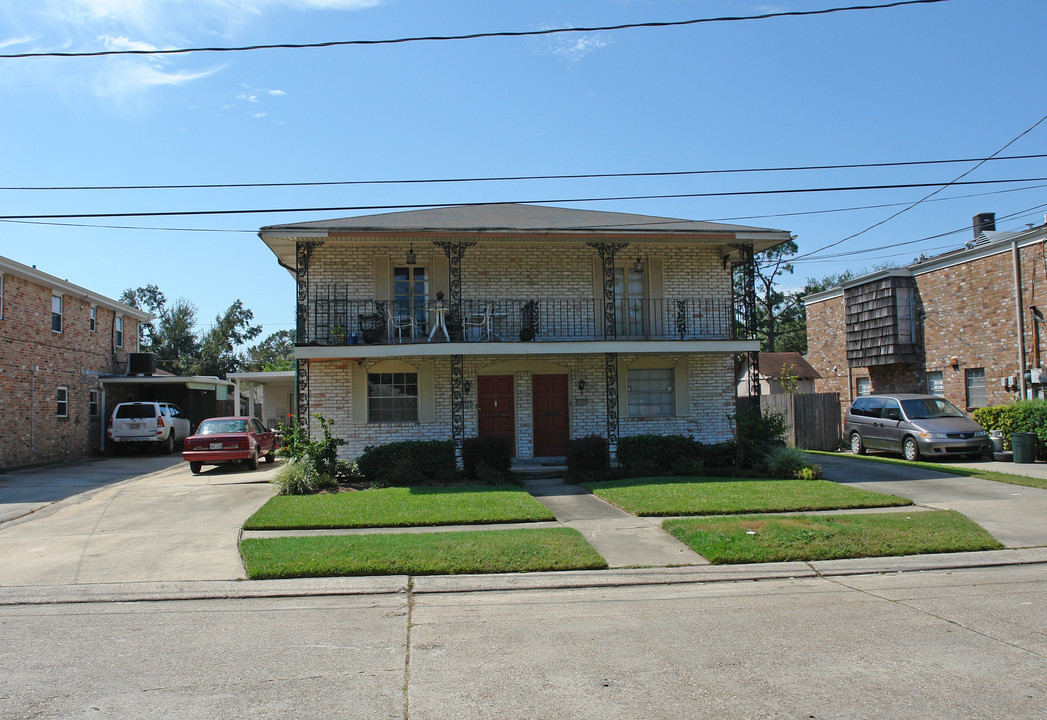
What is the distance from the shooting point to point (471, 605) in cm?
685

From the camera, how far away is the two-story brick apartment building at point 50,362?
21172 mm

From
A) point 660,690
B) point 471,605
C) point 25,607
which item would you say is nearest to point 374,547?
point 471,605

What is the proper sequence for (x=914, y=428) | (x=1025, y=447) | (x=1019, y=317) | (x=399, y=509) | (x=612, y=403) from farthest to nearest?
(x=1019, y=317) → (x=914, y=428) → (x=1025, y=447) → (x=612, y=403) → (x=399, y=509)

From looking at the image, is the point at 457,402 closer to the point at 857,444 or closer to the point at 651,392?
the point at 651,392

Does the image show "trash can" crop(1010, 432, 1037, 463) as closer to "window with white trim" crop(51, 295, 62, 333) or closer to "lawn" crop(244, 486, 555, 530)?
"lawn" crop(244, 486, 555, 530)

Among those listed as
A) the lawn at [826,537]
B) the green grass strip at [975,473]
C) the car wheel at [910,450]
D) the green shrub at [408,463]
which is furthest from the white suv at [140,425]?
the car wheel at [910,450]

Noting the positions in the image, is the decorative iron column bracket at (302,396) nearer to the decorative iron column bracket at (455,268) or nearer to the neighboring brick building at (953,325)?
the decorative iron column bracket at (455,268)

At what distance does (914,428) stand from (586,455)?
30.4 ft

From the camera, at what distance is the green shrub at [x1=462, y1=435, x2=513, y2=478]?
14828 millimetres

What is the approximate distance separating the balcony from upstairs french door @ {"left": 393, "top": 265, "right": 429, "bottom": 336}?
29 mm

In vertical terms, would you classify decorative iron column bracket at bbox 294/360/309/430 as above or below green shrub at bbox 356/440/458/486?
above

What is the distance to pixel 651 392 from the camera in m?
18.1

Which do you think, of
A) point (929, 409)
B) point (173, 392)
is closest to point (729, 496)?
point (929, 409)

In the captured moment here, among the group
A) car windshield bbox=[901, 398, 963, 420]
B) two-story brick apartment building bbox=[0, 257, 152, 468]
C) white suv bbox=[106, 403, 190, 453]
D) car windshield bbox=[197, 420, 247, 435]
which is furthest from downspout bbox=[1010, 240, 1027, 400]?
two-story brick apartment building bbox=[0, 257, 152, 468]
